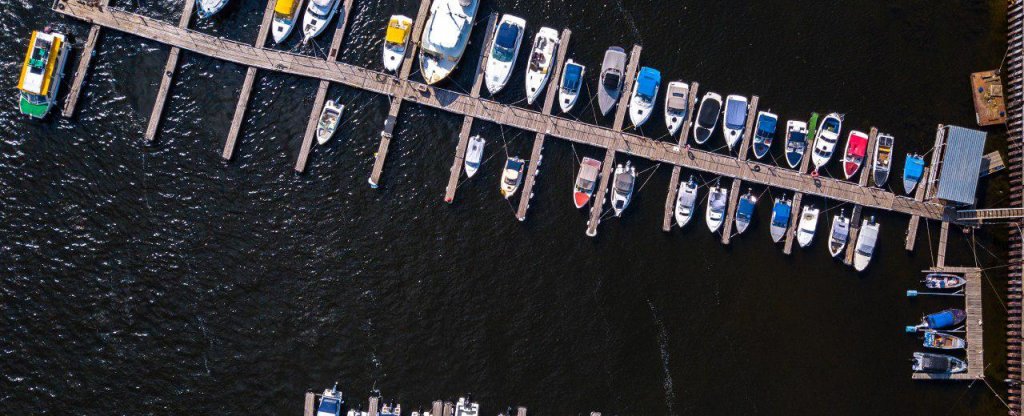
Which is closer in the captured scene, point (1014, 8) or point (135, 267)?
point (135, 267)

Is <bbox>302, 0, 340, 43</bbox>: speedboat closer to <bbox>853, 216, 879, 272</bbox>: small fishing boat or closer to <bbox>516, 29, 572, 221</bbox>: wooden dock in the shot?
<bbox>516, 29, 572, 221</bbox>: wooden dock

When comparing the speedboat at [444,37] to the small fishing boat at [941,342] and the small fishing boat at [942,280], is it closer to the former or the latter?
the small fishing boat at [942,280]

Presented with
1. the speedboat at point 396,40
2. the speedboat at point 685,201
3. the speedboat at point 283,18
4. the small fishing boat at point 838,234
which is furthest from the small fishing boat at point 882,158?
the speedboat at point 283,18

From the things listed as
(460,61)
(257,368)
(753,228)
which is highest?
(460,61)

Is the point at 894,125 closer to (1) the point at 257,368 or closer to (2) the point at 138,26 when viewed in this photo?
(1) the point at 257,368

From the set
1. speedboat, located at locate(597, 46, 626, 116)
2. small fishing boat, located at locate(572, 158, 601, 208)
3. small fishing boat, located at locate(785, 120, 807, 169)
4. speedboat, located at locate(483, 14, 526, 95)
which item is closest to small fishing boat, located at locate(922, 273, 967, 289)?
small fishing boat, located at locate(785, 120, 807, 169)

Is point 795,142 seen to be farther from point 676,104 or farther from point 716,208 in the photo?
point 676,104

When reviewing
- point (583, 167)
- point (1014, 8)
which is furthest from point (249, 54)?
point (1014, 8)
